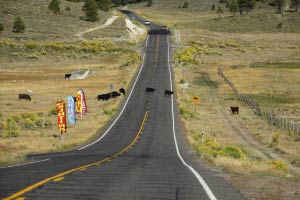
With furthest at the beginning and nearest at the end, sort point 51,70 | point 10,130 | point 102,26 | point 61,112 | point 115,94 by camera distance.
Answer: point 102,26
point 51,70
point 115,94
point 10,130
point 61,112

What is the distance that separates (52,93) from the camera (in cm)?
7112

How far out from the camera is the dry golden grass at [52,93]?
36.1 meters

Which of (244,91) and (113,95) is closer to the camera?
(113,95)

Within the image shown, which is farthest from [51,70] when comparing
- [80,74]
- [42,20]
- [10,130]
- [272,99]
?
[10,130]

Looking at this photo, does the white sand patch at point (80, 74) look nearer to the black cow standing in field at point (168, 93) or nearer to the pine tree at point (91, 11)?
the black cow standing in field at point (168, 93)

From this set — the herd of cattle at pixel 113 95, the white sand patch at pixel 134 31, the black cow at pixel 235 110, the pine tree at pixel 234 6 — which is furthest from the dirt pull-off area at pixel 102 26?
the black cow at pixel 235 110

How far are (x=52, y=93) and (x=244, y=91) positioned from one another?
92.4ft

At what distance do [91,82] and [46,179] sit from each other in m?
68.5

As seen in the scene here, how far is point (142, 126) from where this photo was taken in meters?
47.9

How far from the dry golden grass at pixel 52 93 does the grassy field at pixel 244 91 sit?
9133 mm

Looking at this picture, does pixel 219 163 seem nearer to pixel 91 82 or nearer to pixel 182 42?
pixel 91 82

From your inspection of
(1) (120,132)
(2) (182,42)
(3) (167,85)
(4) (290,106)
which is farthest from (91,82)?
(2) (182,42)

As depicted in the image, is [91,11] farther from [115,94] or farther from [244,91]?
[115,94]

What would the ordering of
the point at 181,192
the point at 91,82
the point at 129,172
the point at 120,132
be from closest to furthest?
1. the point at 181,192
2. the point at 129,172
3. the point at 120,132
4. the point at 91,82
